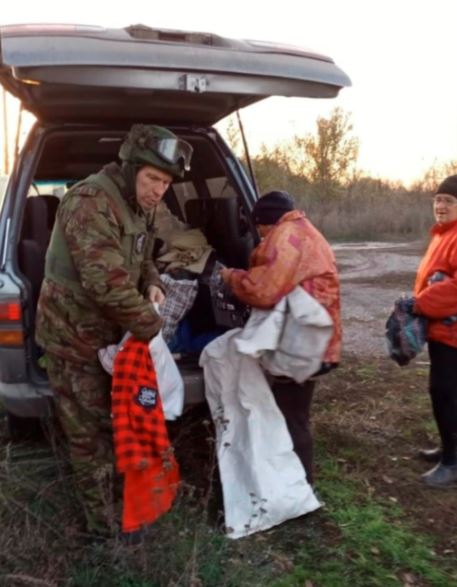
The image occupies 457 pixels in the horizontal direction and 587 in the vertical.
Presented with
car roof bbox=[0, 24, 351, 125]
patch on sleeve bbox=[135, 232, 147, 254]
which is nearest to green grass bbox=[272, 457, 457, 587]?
→ patch on sleeve bbox=[135, 232, 147, 254]

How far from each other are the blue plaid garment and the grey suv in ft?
3.46

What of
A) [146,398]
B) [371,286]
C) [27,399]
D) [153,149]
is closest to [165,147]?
[153,149]

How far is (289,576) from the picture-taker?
316cm

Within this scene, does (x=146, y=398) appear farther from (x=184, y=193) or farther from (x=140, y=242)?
(x=184, y=193)

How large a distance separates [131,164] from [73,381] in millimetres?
970

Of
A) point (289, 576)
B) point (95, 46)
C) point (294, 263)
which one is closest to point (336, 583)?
point (289, 576)

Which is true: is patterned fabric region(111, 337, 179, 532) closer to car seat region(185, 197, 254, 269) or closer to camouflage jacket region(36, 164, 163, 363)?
camouflage jacket region(36, 164, 163, 363)

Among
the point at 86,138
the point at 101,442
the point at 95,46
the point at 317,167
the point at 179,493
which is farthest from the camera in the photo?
the point at 317,167

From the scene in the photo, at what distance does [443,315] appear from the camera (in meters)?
3.92

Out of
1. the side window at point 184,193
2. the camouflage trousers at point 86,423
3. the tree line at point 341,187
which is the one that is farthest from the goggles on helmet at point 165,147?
the tree line at point 341,187

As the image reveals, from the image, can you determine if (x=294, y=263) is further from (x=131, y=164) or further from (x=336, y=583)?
(x=336, y=583)

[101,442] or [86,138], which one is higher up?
[86,138]

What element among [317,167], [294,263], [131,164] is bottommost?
[317,167]

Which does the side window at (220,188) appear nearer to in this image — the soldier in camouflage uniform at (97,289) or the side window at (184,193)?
the side window at (184,193)
